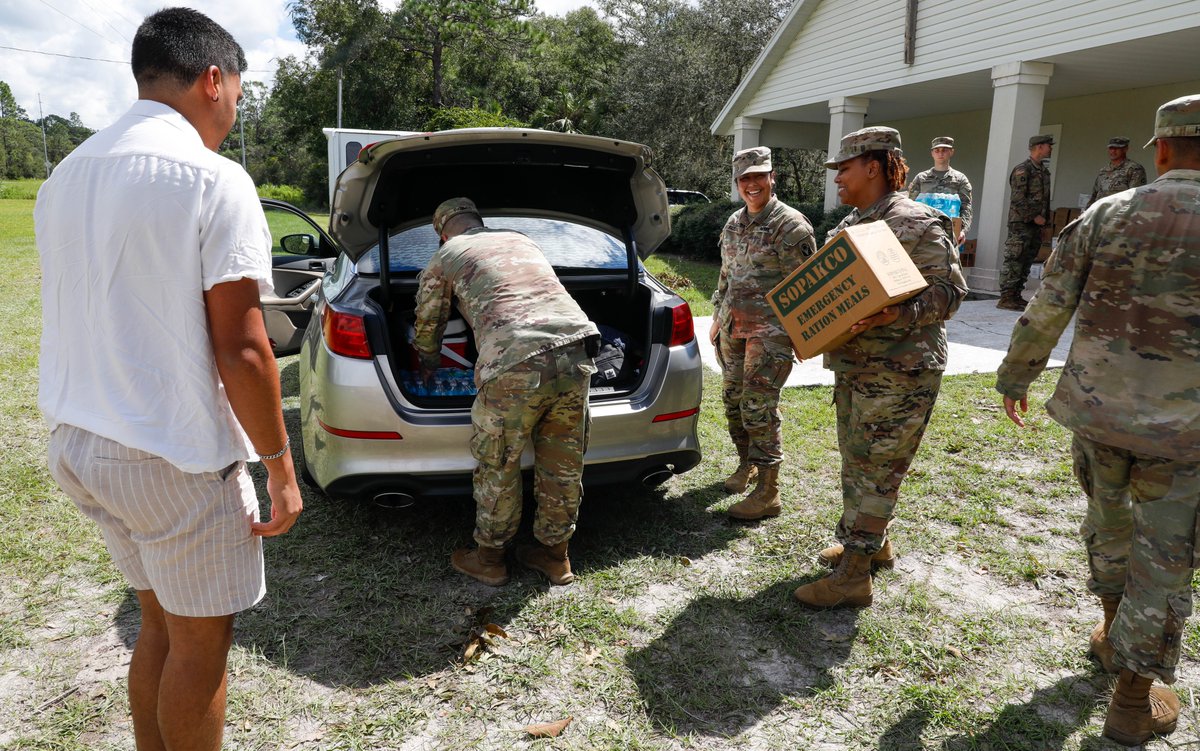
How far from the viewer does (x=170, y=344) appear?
167 centimetres

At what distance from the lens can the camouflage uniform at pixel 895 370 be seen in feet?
9.88

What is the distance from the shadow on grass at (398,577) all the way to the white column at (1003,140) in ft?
27.4

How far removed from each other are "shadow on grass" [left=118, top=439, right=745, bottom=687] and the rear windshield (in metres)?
1.28

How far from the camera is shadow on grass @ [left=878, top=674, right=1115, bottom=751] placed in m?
2.44

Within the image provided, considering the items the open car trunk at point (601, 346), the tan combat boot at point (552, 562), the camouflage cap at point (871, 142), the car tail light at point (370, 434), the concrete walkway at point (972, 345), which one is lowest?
the concrete walkway at point (972, 345)

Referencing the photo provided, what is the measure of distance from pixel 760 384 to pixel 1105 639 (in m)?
1.78

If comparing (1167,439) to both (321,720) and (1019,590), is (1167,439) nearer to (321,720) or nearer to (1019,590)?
(1019,590)

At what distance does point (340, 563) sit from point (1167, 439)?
3155mm

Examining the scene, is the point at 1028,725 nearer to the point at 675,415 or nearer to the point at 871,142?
the point at 675,415

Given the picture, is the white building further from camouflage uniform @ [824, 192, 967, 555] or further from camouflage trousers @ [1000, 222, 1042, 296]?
camouflage uniform @ [824, 192, 967, 555]

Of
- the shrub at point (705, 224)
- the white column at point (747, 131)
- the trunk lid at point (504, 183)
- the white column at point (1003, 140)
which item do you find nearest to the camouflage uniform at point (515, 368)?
the trunk lid at point (504, 183)

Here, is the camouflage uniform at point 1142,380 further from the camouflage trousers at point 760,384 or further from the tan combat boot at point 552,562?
the tan combat boot at point 552,562

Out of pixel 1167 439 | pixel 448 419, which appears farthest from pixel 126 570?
pixel 1167 439

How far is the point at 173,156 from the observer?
1.63m
